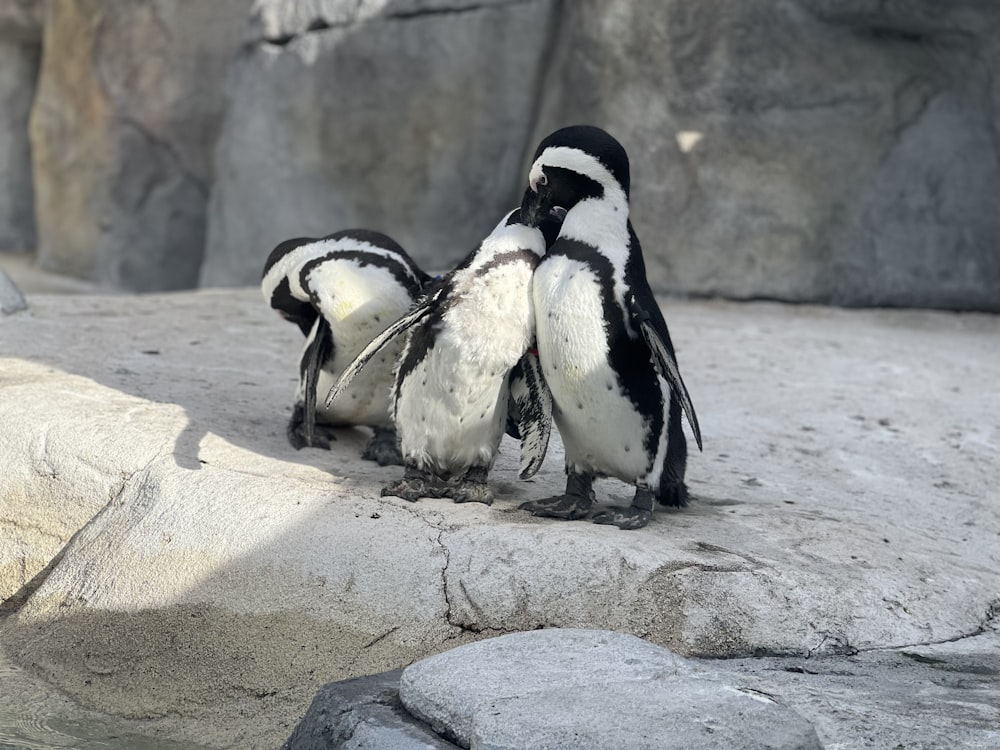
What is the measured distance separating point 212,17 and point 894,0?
5.64 m

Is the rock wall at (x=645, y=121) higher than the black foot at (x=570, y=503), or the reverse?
the rock wall at (x=645, y=121)

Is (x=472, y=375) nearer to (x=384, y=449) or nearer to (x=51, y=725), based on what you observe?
(x=384, y=449)

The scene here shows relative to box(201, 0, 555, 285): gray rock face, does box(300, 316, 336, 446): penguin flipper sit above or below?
below

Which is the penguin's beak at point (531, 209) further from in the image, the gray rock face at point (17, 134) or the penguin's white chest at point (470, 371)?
the gray rock face at point (17, 134)

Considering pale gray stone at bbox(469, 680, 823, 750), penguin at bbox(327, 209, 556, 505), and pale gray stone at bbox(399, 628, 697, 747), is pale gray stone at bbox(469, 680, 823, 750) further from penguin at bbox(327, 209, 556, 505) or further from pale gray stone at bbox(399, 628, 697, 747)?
penguin at bbox(327, 209, 556, 505)

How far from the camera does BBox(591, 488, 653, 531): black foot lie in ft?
10.6

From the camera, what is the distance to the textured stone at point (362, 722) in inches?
88.0

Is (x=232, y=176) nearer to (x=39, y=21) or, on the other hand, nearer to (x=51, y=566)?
(x=39, y=21)

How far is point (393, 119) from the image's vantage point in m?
8.55

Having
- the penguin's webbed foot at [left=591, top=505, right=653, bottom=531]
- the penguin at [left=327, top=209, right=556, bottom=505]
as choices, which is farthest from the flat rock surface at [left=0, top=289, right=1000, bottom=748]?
the penguin at [left=327, top=209, right=556, bottom=505]

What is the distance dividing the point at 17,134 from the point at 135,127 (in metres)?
1.92

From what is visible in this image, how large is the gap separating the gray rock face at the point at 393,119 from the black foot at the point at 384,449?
186 inches

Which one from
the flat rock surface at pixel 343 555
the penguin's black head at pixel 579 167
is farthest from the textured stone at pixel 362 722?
the penguin's black head at pixel 579 167

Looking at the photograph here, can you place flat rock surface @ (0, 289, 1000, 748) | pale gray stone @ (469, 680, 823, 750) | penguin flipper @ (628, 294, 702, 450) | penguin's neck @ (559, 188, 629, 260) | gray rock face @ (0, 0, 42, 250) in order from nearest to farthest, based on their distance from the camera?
pale gray stone @ (469, 680, 823, 750) < flat rock surface @ (0, 289, 1000, 748) < penguin flipper @ (628, 294, 702, 450) < penguin's neck @ (559, 188, 629, 260) < gray rock face @ (0, 0, 42, 250)
